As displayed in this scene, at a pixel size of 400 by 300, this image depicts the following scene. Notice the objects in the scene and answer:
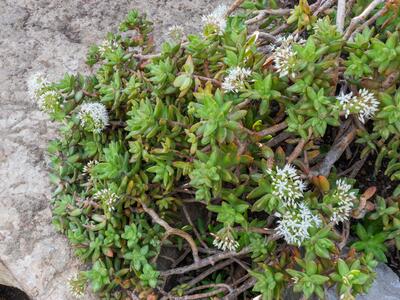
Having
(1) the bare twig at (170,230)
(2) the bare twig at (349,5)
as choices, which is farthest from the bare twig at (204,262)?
(2) the bare twig at (349,5)

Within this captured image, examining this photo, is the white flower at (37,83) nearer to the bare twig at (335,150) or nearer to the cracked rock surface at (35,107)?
the cracked rock surface at (35,107)

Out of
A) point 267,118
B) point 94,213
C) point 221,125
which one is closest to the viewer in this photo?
point 221,125

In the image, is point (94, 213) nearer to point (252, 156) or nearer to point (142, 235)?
point (142, 235)

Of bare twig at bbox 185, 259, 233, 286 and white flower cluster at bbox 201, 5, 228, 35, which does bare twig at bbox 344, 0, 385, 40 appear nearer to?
white flower cluster at bbox 201, 5, 228, 35

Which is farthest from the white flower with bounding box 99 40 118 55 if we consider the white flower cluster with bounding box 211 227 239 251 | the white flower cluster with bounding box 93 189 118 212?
the white flower cluster with bounding box 211 227 239 251

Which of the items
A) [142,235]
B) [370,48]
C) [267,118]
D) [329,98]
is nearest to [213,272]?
[142,235]
